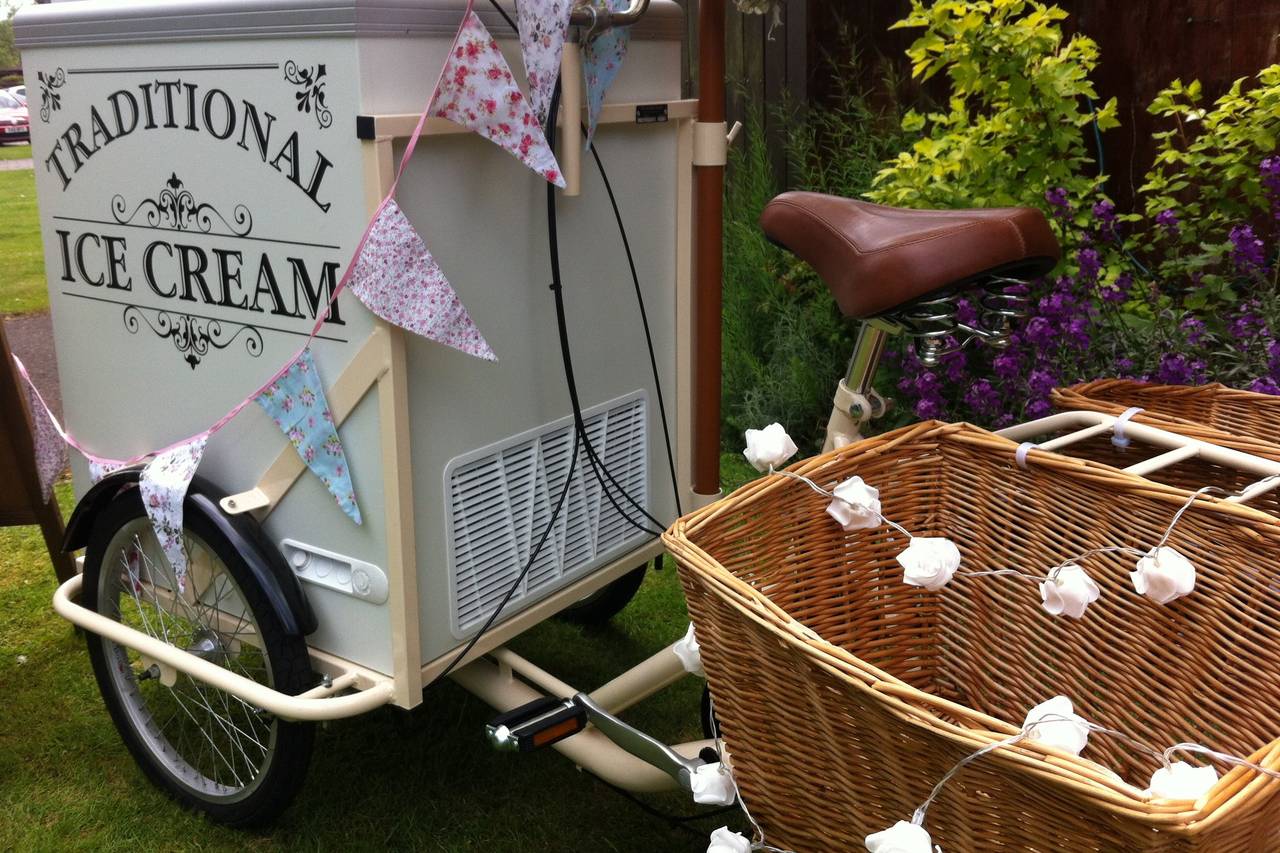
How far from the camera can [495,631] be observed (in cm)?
194

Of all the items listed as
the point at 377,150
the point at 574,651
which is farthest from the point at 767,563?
the point at 574,651

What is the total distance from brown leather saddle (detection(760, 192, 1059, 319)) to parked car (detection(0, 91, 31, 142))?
12391 mm

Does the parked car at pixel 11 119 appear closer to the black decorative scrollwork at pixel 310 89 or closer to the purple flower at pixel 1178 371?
the black decorative scrollwork at pixel 310 89

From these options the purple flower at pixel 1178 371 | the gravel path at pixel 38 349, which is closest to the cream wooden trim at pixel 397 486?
the purple flower at pixel 1178 371

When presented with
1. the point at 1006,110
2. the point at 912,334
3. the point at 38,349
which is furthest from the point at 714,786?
the point at 38,349

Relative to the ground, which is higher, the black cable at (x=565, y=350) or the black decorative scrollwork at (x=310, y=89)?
the black decorative scrollwork at (x=310, y=89)

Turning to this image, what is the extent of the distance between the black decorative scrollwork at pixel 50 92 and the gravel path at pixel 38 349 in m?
2.63

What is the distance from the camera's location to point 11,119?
12.4 meters

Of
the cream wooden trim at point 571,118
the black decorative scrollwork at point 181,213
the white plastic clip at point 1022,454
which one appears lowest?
the white plastic clip at point 1022,454

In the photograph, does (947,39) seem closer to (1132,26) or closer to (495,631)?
(1132,26)

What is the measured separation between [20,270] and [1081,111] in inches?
235

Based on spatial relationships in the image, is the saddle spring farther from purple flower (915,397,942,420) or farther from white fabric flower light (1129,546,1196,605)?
purple flower (915,397,942,420)

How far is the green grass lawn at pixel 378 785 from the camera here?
2148mm

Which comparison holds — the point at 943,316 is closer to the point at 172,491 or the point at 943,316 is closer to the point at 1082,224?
the point at 172,491
